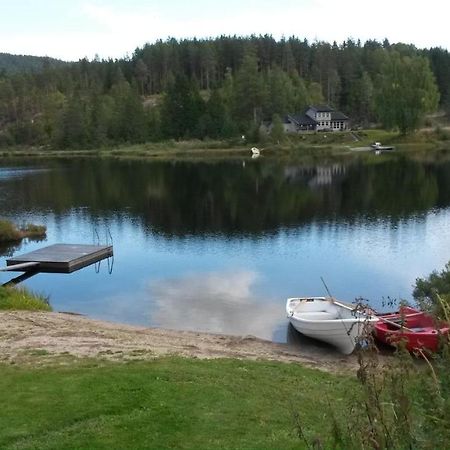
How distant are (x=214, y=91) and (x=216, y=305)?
345 feet

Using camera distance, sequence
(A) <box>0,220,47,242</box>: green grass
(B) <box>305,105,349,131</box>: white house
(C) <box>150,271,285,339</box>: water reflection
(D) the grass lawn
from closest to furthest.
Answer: (D) the grass lawn, (C) <box>150,271,285,339</box>: water reflection, (A) <box>0,220,47,242</box>: green grass, (B) <box>305,105,349,131</box>: white house

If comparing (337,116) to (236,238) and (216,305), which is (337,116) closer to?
(236,238)

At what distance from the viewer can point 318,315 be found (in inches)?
966

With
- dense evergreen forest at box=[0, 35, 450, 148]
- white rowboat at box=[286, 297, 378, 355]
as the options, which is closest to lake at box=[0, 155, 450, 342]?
white rowboat at box=[286, 297, 378, 355]

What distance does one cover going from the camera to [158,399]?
474 inches

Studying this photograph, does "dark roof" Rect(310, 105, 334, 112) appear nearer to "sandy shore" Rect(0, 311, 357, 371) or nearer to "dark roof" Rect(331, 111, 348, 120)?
"dark roof" Rect(331, 111, 348, 120)

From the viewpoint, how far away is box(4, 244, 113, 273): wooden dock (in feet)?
120

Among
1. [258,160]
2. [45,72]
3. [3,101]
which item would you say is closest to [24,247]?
[258,160]

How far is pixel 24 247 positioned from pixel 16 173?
56.5m

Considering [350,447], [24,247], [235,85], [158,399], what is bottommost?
[24,247]

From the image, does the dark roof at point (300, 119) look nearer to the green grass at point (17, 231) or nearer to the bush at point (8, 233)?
the green grass at point (17, 231)

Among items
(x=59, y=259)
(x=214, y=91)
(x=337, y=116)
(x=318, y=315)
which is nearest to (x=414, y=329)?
(x=318, y=315)

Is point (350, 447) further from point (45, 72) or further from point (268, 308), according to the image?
point (45, 72)

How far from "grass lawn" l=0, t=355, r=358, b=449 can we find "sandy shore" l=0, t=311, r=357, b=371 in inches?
73.9
